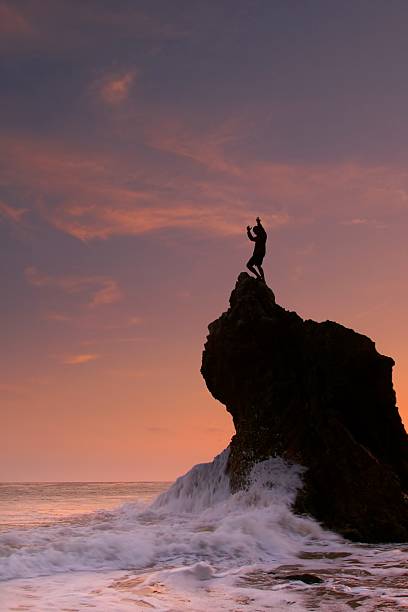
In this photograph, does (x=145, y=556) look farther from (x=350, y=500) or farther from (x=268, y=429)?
(x=268, y=429)

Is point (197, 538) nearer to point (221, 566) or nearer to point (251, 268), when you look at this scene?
point (221, 566)

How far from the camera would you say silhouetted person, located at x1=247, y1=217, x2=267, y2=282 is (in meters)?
22.0

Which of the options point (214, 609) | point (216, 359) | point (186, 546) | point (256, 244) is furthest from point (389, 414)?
point (214, 609)

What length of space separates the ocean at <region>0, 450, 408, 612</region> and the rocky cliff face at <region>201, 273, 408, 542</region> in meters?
0.89

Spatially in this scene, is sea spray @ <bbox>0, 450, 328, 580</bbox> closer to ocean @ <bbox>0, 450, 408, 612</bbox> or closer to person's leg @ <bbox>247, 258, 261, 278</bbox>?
ocean @ <bbox>0, 450, 408, 612</bbox>

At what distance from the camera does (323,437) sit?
1725cm

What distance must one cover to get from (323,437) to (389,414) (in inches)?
126

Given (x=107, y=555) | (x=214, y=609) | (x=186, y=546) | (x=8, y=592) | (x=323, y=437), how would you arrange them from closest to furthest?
(x=214, y=609), (x=8, y=592), (x=107, y=555), (x=186, y=546), (x=323, y=437)

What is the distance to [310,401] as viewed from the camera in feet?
59.8

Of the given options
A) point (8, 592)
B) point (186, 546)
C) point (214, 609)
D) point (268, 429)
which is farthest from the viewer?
point (268, 429)

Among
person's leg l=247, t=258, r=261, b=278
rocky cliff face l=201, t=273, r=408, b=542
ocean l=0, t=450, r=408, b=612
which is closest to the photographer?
ocean l=0, t=450, r=408, b=612

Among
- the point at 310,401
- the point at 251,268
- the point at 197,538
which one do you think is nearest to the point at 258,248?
the point at 251,268

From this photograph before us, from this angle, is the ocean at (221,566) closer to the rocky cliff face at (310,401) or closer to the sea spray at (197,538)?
the sea spray at (197,538)

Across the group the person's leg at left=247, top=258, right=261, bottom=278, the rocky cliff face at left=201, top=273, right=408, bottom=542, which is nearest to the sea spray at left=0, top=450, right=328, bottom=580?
the rocky cliff face at left=201, top=273, right=408, bottom=542
